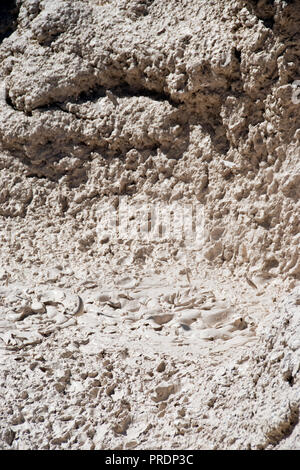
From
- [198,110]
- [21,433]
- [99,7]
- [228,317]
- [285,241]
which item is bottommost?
[21,433]

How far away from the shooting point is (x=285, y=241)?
3.67 meters

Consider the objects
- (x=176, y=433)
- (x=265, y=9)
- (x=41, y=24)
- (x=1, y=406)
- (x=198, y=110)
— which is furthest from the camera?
(x=41, y=24)

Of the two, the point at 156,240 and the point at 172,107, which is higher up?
the point at 172,107

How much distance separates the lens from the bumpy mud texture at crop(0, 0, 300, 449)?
269 cm

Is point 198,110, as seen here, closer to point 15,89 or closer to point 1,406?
point 15,89

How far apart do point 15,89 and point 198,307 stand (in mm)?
2041

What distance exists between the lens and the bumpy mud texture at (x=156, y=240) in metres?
2.69

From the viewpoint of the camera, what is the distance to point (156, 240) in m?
4.10

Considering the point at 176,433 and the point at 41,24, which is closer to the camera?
the point at 176,433

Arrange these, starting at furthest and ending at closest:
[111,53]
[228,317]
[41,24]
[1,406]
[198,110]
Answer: [41,24] < [111,53] < [198,110] < [228,317] < [1,406]

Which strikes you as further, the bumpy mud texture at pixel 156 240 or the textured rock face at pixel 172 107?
the textured rock face at pixel 172 107

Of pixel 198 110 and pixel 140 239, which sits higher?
pixel 198 110

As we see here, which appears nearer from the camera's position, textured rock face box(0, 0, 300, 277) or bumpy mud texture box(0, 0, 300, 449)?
bumpy mud texture box(0, 0, 300, 449)

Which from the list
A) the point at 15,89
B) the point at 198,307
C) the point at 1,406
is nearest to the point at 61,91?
the point at 15,89
